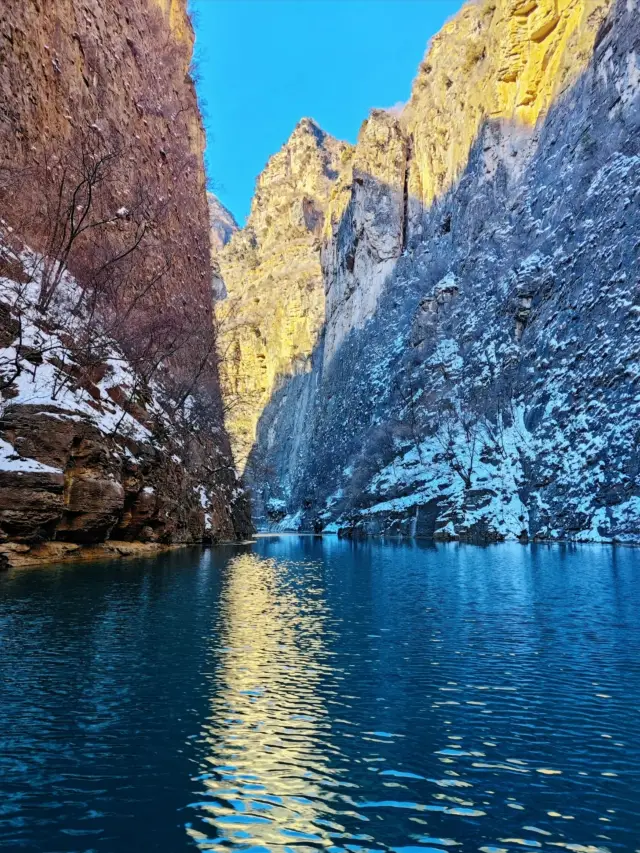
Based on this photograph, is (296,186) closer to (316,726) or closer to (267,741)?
(316,726)

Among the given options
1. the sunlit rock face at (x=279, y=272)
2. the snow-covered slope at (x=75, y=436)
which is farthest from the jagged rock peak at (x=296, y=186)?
the snow-covered slope at (x=75, y=436)

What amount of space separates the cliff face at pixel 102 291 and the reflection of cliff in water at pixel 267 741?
769 cm

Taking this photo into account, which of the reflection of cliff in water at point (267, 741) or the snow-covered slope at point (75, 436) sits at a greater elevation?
the snow-covered slope at point (75, 436)

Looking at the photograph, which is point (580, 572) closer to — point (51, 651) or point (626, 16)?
point (51, 651)

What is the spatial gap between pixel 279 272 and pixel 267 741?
417ft

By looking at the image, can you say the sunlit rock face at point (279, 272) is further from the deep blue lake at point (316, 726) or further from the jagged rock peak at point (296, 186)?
the deep blue lake at point (316, 726)

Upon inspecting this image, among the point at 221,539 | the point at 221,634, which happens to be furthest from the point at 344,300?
the point at 221,634

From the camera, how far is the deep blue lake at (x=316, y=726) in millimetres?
4121

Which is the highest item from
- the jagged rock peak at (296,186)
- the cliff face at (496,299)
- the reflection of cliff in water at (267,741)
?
the jagged rock peak at (296,186)

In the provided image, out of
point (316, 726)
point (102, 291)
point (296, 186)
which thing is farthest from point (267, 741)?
point (296, 186)

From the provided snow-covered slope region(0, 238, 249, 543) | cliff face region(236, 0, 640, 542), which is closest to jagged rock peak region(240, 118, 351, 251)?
cliff face region(236, 0, 640, 542)

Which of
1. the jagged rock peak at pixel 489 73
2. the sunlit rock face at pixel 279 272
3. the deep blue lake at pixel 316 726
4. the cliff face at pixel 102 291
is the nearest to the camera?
the deep blue lake at pixel 316 726

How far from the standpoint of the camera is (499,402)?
1924 inches

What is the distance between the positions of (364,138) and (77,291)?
72.4m
